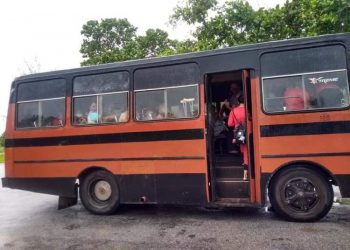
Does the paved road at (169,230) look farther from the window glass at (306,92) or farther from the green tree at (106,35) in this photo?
the green tree at (106,35)

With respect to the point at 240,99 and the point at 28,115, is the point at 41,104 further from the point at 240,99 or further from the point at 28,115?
the point at 240,99

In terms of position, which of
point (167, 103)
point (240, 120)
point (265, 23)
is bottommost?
point (240, 120)

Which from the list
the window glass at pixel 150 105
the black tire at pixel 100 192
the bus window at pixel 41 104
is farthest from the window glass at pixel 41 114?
the window glass at pixel 150 105

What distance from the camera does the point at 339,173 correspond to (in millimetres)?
6512

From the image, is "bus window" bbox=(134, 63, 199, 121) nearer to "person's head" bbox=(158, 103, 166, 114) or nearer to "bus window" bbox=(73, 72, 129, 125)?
"person's head" bbox=(158, 103, 166, 114)

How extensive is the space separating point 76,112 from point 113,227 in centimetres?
252

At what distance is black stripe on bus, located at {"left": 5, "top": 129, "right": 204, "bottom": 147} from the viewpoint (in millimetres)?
7445

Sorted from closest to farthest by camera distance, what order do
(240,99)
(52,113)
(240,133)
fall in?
(240,133), (240,99), (52,113)

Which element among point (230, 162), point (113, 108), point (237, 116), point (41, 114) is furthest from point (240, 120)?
point (41, 114)

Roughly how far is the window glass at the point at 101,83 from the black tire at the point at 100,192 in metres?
1.62

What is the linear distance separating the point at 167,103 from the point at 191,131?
0.71m

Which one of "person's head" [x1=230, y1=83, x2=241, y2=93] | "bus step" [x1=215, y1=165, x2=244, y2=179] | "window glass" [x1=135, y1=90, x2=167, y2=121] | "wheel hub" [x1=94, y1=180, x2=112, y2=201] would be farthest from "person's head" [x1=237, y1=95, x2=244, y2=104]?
"wheel hub" [x1=94, y1=180, x2=112, y2=201]

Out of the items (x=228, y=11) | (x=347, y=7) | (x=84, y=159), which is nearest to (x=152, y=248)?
(x=84, y=159)

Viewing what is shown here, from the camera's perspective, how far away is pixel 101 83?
8242 millimetres
